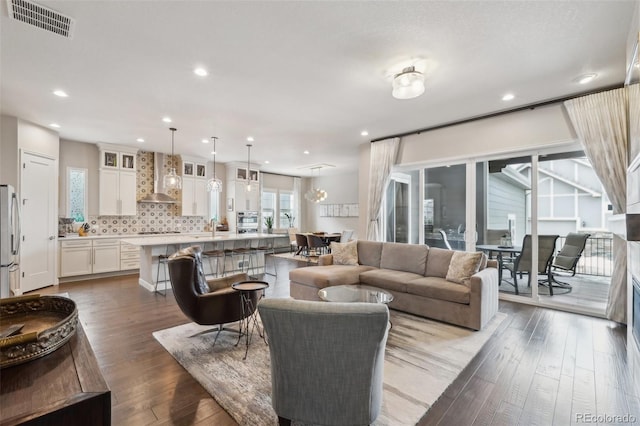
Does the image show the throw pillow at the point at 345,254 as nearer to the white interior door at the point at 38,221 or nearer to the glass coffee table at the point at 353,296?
the glass coffee table at the point at 353,296

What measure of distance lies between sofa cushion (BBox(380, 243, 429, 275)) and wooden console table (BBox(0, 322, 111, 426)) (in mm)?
4173

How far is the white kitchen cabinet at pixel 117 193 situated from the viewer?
6.52 m

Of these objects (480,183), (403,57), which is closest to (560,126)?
(480,183)

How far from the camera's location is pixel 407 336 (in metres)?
3.22

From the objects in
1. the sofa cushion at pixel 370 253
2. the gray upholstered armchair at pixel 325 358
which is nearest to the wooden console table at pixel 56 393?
the gray upholstered armchair at pixel 325 358

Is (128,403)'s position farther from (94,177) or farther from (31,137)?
(94,177)

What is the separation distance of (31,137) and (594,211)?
9.79m

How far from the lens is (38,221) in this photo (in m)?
5.15

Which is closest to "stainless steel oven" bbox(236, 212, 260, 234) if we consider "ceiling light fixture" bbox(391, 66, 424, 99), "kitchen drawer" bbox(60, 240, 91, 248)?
"kitchen drawer" bbox(60, 240, 91, 248)

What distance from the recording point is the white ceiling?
2.35 meters

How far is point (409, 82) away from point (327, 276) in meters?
2.74

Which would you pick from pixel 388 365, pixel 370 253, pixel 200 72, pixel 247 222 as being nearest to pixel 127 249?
pixel 247 222

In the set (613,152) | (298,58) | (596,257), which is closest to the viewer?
(298,58)

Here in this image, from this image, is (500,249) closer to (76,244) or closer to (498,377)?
(498,377)
